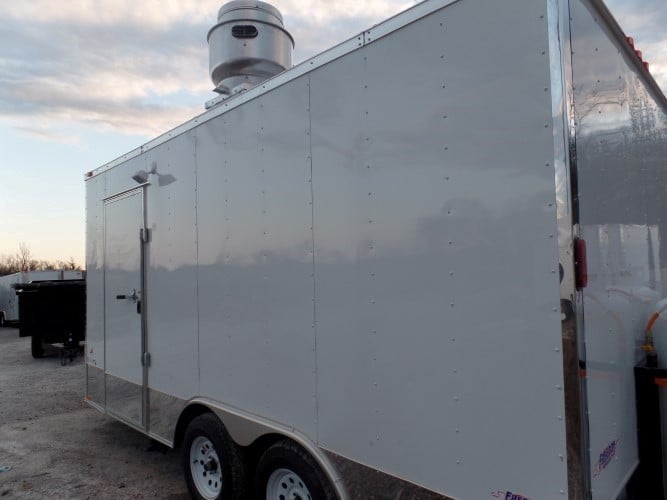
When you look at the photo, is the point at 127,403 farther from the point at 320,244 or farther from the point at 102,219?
the point at 320,244

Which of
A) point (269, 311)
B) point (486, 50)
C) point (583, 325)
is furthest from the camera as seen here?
point (269, 311)

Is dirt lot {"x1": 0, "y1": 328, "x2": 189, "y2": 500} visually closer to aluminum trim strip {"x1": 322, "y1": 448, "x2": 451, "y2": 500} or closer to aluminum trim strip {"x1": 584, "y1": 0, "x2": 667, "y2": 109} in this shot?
aluminum trim strip {"x1": 322, "y1": 448, "x2": 451, "y2": 500}

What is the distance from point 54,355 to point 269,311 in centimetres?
1188

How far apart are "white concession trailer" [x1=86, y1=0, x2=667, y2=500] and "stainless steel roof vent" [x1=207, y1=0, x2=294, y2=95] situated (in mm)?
1402

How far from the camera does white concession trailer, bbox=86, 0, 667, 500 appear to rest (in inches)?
71.4

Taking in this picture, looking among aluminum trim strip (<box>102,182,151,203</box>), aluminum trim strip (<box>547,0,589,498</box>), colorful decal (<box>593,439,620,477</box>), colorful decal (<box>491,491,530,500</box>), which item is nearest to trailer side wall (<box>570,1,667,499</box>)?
colorful decal (<box>593,439,620,477</box>)

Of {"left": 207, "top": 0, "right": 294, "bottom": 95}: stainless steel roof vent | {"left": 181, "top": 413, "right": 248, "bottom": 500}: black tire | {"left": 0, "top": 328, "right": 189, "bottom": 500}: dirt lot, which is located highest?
{"left": 207, "top": 0, "right": 294, "bottom": 95}: stainless steel roof vent

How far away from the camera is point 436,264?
2.12 meters

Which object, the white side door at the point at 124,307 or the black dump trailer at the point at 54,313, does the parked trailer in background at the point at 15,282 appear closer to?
the black dump trailer at the point at 54,313

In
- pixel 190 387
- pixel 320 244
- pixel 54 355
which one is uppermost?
pixel 320 244

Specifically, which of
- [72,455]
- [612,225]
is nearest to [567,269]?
[612,225]

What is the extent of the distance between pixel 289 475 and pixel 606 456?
169 cm

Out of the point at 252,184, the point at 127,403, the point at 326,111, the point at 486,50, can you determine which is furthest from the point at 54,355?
the point at 486,50

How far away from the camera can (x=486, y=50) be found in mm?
1963
